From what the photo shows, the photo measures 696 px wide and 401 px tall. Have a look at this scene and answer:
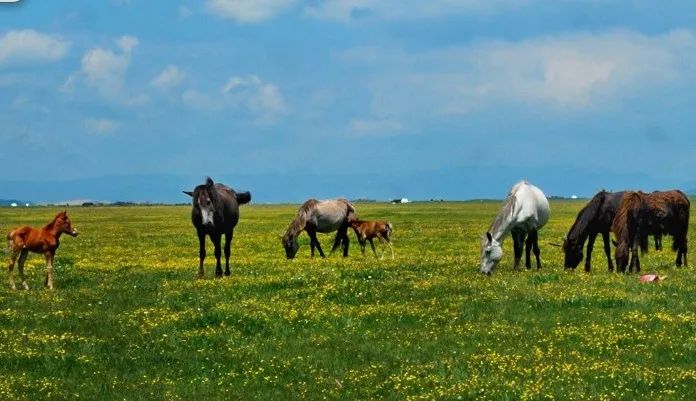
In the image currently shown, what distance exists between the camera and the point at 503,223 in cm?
2733

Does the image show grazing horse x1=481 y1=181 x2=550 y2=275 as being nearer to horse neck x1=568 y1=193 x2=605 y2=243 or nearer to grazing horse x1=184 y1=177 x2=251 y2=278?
horse neck x1=568 y1=193 x2=605 y2=243

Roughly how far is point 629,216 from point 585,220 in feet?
4.88

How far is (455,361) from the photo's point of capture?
1312cm

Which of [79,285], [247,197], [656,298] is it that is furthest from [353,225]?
[656,298]

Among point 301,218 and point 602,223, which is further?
point 301,218

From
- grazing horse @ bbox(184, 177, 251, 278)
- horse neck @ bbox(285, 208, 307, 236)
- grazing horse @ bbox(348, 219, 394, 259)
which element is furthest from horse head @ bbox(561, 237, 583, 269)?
horse neck @ bbox(285, 208, 307, 236)

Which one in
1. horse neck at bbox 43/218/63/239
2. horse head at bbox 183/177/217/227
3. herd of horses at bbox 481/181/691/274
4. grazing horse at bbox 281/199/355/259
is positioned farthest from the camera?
grazing horse at bbox 281/199/355/259

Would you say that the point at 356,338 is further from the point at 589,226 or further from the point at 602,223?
the point at 602,223

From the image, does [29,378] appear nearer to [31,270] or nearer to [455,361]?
[455,361]

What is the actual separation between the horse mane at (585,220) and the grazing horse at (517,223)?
127 cm

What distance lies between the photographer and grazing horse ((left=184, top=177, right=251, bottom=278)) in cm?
2608

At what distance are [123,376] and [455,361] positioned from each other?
5191 mm

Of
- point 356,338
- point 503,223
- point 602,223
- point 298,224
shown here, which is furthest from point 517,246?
point 356,338

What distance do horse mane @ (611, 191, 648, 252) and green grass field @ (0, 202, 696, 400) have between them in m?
1.99
